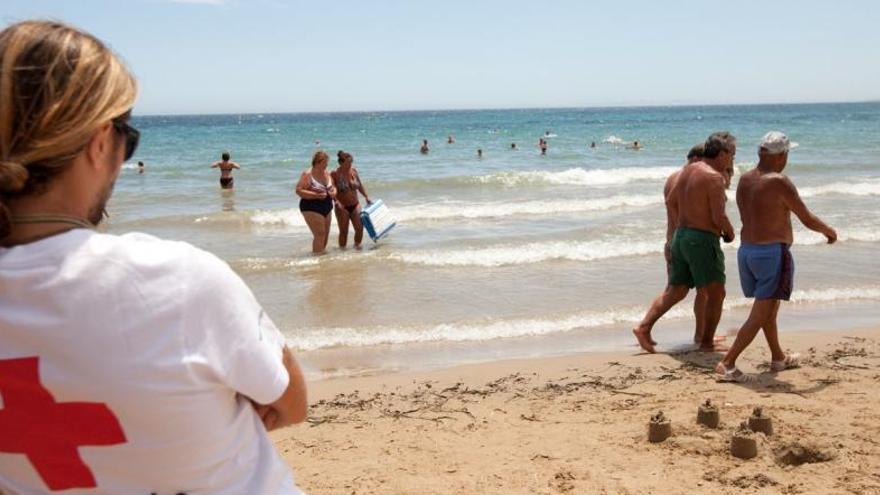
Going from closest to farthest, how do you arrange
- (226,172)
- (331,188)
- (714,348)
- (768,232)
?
(768,232) → (714,348) → (331,188) → (226,172)

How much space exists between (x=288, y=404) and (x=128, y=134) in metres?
0.49

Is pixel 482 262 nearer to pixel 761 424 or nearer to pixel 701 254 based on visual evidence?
pixel 701 254

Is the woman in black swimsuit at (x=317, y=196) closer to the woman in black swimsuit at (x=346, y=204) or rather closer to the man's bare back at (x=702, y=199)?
the woman in black swimsuit at (x=346, y=204)

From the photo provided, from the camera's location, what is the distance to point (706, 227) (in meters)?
6.24

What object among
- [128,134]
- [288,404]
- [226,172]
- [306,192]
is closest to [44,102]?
[128,134]

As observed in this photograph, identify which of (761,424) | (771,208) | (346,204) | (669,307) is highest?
(771,208)

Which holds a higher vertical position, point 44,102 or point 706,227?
point 44,102

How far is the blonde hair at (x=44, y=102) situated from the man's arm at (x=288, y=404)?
1.45 ft

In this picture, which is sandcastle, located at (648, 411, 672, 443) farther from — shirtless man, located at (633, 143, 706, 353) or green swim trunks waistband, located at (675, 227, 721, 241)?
green swim trunks waistband, located at (675, 227, 721, 241)

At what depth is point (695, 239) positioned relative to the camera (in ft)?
20.6

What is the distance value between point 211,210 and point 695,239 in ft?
37.7

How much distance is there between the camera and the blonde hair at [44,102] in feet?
3.66

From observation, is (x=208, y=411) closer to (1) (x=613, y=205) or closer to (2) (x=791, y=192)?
(2) (x=791, y=192)

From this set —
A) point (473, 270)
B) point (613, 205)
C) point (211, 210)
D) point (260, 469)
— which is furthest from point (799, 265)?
point (211, 210)
